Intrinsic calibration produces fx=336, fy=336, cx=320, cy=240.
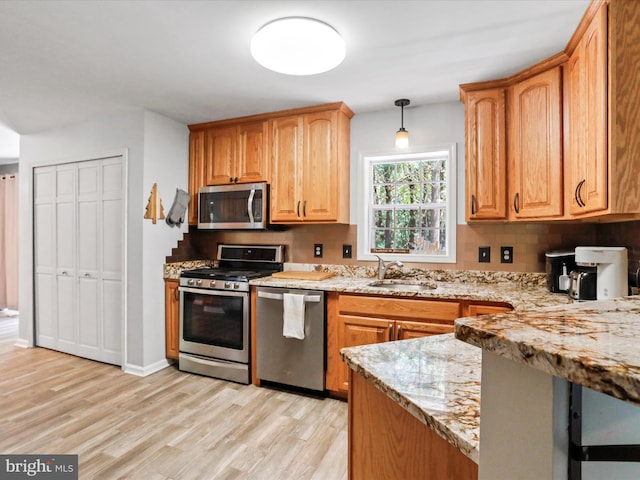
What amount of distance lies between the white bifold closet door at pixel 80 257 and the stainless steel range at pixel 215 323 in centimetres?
68

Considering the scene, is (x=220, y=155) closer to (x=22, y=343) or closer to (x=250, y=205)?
(x=250, y=205)

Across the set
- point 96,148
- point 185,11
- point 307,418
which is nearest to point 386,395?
point 307,418

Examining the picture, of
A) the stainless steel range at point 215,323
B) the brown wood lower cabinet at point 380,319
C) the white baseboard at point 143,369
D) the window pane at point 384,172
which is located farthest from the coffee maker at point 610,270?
the white baseboard at point 143,369

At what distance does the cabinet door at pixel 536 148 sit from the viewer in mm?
2137

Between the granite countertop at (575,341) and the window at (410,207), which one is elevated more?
the window at (410,207)

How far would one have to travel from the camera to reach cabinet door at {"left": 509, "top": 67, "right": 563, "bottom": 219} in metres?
2.14

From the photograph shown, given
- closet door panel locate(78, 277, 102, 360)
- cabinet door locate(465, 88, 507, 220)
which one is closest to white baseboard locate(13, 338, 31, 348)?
closet door panel locate(78, 277, 102, 360)

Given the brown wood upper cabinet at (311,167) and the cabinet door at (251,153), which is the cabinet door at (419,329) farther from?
the cabinet door at (251,153)

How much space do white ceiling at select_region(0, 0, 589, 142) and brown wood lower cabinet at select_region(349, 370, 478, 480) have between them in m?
1.77

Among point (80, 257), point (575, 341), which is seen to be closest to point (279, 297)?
point (80, 257)

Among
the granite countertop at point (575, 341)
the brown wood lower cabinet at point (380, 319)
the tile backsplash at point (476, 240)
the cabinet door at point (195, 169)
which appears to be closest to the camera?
the granite countertop at point (575, 341)

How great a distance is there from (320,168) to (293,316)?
1276 mm

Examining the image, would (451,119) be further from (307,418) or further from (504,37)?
(307,418)

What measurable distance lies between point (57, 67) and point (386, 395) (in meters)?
2.91
